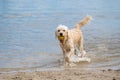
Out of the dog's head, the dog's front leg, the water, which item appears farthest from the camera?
the water

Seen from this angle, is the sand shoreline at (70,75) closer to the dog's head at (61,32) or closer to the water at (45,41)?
the water at (45,41)

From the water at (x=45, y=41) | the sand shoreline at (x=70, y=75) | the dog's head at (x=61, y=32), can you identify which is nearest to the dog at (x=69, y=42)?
the dog's head at (x=61, y=32)

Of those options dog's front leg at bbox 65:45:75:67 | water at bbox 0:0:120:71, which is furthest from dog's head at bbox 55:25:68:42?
water at bbox 0:0:120:71

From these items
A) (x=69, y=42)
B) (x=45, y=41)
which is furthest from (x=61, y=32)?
(x=45, y=41)

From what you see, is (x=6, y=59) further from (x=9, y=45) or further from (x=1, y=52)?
(x=9, y=45)

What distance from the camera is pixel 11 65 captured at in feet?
35.8

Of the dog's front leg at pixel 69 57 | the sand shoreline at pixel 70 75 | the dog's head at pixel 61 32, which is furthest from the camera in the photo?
the dog's front leg at pixel 69 57

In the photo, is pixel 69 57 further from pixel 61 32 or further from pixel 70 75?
pixel 70 75

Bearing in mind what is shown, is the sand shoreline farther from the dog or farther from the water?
the dog

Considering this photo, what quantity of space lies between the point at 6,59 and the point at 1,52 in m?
0.90

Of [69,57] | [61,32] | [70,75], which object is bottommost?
[70,75]

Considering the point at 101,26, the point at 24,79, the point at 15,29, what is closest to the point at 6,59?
the point at 24,79

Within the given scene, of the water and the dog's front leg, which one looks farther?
the water

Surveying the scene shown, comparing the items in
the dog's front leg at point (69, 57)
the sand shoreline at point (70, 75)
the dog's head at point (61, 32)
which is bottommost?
the sand shoreline at point (70, 75)
